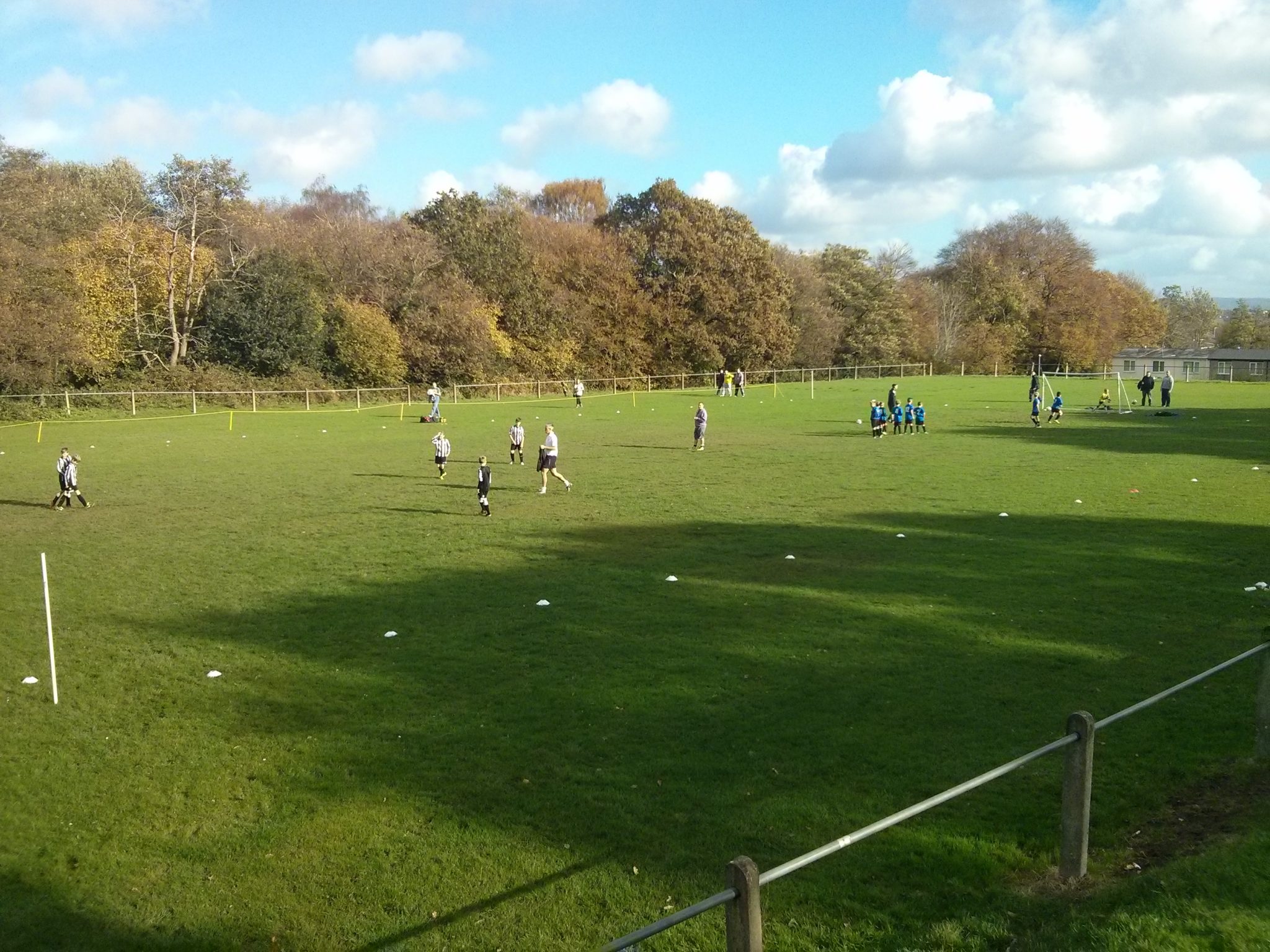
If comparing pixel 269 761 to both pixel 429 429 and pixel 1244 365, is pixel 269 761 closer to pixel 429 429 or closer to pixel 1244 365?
pixel 429 429

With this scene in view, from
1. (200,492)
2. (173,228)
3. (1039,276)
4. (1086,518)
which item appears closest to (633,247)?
(173,228)

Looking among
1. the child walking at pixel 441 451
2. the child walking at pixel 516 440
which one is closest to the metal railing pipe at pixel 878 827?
the child walking at pixel 441 451

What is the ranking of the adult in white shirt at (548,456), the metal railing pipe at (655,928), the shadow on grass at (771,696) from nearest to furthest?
the metal railing pipe at (655,928)
the shadow on grass at (771,696)
the adult in white shirt at (548,456)

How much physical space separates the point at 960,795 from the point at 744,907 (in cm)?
271

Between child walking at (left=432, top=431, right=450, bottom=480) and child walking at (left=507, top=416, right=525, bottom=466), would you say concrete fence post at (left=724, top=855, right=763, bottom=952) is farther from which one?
child walking at (left=507, top=416, right=525, bottom=466)

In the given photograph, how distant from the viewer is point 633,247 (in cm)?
7581

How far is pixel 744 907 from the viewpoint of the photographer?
414 centimetres

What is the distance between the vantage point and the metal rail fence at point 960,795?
4.12m

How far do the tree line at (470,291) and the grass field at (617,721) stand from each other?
37029mm

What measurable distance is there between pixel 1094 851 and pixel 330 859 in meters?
5.07

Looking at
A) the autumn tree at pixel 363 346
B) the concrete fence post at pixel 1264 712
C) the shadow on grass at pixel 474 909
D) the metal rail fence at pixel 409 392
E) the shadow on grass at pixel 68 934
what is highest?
the autumn tree at pixel 363 346

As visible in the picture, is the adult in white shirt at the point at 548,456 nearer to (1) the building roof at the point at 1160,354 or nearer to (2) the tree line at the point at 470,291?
(2) the tree line at the point at 470,291

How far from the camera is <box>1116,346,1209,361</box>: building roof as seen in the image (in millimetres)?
107375

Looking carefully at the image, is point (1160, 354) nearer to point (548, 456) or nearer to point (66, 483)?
point (548, 456)
